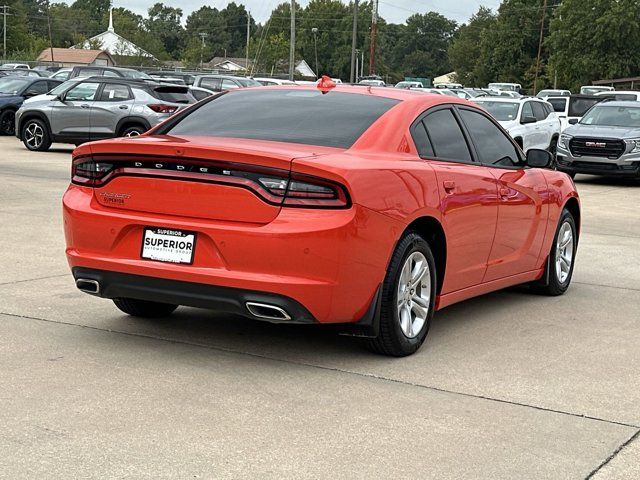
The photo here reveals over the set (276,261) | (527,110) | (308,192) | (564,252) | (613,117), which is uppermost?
(308,192)

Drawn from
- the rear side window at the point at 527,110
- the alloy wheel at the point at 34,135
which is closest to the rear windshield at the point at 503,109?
the rear side window at the point at 527,110

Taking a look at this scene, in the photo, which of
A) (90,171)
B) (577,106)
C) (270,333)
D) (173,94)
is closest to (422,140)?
(270,333)

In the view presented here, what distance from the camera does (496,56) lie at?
382 feet

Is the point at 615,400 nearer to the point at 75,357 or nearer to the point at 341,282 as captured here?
the point at 341,282

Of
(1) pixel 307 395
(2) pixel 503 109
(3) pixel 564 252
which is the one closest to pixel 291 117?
(1) pixel 307 395

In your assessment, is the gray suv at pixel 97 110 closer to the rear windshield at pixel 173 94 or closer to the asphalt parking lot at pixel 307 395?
the rear windshield at pixel 173 94

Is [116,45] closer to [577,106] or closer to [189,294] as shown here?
[577,106]

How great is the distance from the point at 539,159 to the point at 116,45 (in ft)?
385

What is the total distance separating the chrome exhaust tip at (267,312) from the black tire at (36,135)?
19237mm

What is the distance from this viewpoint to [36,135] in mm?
24438

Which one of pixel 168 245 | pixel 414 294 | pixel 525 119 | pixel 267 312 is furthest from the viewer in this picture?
pixel 525 119

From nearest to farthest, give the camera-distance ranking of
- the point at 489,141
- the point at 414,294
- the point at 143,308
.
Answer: the point at 414,294
the point at 143,308
the point at 489,141

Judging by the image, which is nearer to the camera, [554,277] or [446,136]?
[446,136]

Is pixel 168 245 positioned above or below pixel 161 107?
above
